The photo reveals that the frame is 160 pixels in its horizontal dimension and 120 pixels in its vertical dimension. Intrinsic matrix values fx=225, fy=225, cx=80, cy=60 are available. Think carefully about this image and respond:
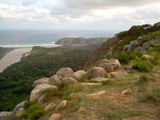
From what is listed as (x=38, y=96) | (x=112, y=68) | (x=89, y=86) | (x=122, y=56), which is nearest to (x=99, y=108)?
(x=89, y=86)

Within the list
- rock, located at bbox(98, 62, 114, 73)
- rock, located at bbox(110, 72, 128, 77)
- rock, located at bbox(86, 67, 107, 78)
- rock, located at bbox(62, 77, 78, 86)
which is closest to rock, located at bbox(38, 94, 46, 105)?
rock, located at bbox(62, 77, 78, 86)

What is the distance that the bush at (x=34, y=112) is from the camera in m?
5.64

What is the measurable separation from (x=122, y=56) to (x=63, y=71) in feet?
11.1

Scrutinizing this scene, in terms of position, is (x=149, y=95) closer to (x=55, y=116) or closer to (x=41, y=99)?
(x=55, y=116)

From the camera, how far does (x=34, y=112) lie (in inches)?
226

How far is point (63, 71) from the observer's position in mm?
8891

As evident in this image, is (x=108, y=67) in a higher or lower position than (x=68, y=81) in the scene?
higher

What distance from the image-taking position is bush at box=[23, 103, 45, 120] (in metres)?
5.64

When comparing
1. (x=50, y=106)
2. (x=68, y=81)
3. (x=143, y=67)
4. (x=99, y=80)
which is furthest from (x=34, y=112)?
(x=143, y=67)

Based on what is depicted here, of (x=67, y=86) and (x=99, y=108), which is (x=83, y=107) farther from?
(x=67, y=86)

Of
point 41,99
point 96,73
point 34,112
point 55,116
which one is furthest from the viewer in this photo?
point 96,73

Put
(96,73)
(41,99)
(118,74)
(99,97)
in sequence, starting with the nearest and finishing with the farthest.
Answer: (99,97)
(41,99)
(96,73)
(118,74)

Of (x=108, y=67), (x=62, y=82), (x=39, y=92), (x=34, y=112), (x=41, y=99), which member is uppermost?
(x=108, y=67)

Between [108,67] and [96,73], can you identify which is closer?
[96,73]
